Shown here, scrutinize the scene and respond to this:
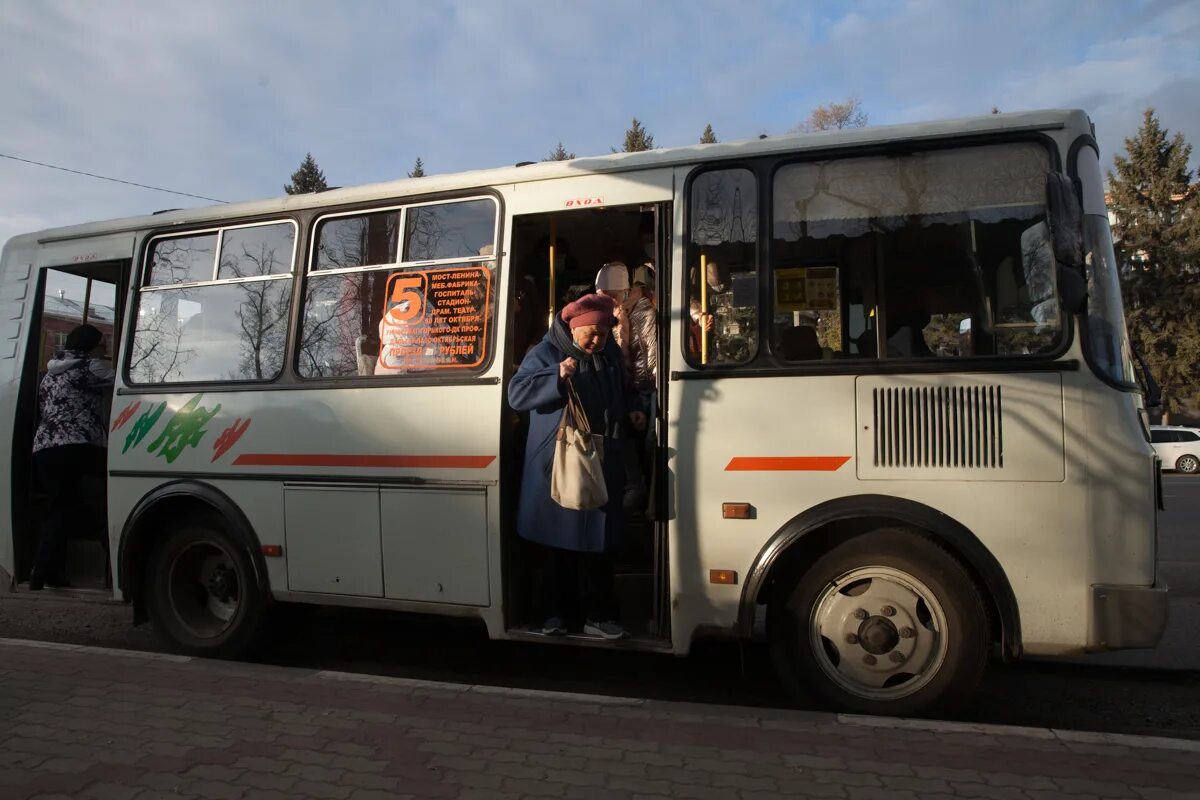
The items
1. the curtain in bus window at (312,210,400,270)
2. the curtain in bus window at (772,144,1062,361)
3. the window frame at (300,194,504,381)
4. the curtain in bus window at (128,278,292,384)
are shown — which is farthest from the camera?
the curtain in bus window at (128,278,292,384)

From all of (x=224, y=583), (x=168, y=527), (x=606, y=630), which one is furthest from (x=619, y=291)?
(x=168, y=527)

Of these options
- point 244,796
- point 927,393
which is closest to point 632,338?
point 927,393

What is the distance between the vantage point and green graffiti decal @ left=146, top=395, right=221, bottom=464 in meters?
5.34

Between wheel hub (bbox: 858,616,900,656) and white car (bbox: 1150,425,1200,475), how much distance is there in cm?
2791

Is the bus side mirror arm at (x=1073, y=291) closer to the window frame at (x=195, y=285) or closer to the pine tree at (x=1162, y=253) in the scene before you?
the window frame at (x=195, y=285)

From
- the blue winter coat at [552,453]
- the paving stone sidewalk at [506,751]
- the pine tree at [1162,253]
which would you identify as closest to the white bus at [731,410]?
the blue winter coat at [552,453]

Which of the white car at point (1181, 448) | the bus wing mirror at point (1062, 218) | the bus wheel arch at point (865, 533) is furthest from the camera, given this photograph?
the white car at point (1181, 448)

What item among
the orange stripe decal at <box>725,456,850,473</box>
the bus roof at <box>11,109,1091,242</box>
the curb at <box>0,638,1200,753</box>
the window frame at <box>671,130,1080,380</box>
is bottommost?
the curb at <box>0,638,1200,753</box>

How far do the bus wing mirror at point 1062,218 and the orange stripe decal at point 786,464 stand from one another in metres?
1.30

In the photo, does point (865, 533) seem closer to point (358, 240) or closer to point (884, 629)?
point (884, 629)

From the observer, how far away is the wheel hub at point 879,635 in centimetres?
388

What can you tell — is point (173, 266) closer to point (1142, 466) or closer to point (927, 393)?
point (927, 393)

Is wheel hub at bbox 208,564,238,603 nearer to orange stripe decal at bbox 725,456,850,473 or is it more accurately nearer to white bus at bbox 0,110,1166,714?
white bus at bbox 0,110,1166,714

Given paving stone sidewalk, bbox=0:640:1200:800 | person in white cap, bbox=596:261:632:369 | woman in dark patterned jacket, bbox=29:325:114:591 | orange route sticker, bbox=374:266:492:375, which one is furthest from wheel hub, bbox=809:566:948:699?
woman in dark patterned jacket, bbox=29:325:114:591
